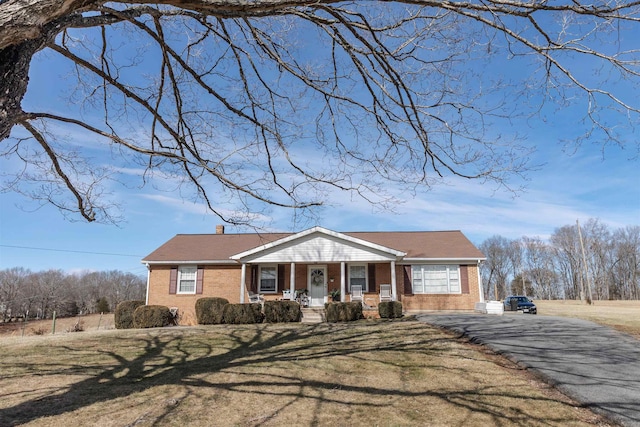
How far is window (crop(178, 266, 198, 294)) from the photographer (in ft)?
67.1

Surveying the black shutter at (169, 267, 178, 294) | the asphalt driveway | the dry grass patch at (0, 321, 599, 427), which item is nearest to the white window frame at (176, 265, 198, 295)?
the black shutter at (169, 267, 178, 294)

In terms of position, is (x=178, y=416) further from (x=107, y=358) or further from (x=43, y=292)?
(x=43, y=292)

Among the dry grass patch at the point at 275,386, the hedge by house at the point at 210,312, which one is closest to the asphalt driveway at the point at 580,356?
the dry grass patch at the point at 275,386

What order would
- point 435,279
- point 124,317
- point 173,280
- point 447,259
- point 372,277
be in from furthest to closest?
point 173,280
point 372,277
point 435,279
point 447,259
point 124,317

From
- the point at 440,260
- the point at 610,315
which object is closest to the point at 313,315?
the point at 440,260

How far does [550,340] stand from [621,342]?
164 centimetres

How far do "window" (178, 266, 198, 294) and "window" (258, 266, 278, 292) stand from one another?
11.4 feet

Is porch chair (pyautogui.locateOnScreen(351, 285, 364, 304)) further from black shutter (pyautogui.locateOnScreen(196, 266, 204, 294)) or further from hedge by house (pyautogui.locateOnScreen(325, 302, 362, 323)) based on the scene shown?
black shutter (pyautogui.locateOnScreen(196, 266, 204, 294))

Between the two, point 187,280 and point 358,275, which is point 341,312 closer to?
point 358,275

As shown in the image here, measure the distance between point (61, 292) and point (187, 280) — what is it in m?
27.1

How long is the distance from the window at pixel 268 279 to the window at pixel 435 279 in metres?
7.05

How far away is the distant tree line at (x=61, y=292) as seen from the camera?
3559 cm

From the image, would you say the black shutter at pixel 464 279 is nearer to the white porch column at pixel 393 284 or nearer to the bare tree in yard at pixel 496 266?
the white porch column at pixel 393 284

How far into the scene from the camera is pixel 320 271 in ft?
68.0
